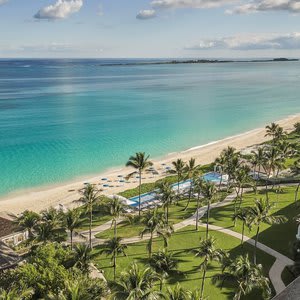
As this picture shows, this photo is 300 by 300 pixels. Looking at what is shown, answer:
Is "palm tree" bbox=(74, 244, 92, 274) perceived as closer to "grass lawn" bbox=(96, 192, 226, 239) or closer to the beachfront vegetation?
the beachfront vegetation

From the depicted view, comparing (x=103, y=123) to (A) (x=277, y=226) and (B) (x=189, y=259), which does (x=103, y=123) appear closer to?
(A) (x=277, y=226)

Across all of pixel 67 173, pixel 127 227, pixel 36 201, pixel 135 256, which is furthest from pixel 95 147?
pixel 135 256

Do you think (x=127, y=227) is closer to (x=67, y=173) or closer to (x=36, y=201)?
(x=36, y=201)

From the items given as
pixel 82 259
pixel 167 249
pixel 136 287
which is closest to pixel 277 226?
pixel 167 249

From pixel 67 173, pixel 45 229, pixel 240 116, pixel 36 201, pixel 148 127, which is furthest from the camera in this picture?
pixel 240 116

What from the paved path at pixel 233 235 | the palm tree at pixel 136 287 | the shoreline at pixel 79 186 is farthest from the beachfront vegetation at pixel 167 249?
the shoreline at pixel 79 186

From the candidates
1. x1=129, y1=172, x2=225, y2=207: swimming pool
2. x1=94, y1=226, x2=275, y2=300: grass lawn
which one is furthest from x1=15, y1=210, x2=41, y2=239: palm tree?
x1=129, y1=172, x2=225, y2=207: swimming pool
